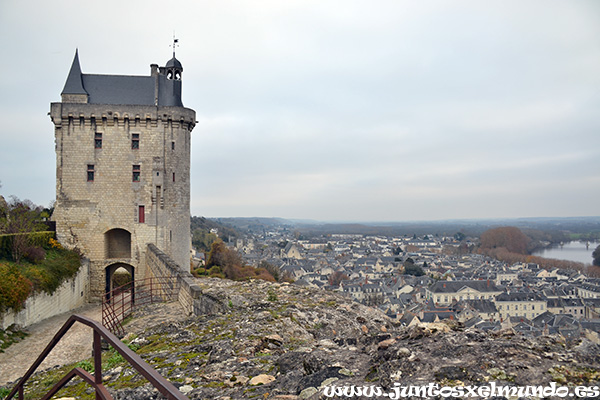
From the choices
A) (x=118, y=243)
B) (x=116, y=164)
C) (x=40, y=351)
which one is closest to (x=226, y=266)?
(x=118, y=243)

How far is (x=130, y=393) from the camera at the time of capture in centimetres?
468

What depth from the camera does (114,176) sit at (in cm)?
2008

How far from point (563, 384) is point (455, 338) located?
130 centimetres

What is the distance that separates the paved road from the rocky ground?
12.2 ft

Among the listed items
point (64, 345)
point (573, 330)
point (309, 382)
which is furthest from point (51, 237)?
point (573, 330)

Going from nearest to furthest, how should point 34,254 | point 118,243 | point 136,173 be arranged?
1. point 34,254
2. point 136,173
3. point 118,243

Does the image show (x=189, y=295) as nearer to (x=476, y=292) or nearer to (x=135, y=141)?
(x=135, y=141)

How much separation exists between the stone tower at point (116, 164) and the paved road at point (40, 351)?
667cm

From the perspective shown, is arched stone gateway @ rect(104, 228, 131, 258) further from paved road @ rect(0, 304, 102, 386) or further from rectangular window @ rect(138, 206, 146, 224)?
paved road @ rect(0, 304, 102, 386)

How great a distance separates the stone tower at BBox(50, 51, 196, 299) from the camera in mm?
19688

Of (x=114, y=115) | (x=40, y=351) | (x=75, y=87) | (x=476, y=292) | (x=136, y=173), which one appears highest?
(x=75, y=87)

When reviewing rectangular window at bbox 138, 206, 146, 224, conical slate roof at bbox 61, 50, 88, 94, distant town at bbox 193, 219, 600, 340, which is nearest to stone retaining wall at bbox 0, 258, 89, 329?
rectangular window at bbox 138, 206, 146, 224

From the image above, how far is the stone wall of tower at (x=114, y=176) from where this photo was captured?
19672mm

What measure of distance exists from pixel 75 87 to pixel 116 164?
4.26 meters
